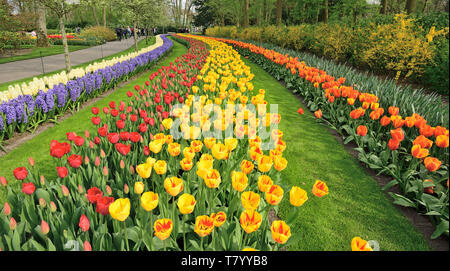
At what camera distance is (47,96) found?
4895 millimetres

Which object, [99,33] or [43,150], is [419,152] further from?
[99,33]

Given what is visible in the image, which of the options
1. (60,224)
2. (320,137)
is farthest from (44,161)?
(320,137)

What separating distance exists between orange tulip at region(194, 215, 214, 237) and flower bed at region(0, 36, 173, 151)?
4.24 m

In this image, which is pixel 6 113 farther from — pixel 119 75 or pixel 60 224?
pixel 119 75

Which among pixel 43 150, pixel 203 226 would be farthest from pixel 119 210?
pixel 43 150

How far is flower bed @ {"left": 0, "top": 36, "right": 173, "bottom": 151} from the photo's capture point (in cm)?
425

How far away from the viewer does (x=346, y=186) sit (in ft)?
11.2

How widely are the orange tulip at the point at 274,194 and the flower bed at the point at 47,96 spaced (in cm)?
445

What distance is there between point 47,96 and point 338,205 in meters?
5.31

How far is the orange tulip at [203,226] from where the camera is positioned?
139cm

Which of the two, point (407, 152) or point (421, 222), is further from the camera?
point (407, 152)

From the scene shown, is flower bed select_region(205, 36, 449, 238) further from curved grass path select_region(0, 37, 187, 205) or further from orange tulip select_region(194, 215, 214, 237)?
curved grass path select_region(0, 37, 187, 205)

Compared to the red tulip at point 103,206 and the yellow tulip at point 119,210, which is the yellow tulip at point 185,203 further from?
the red tulip at point 103,206

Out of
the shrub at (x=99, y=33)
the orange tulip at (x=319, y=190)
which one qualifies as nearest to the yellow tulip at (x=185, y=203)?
the orange tulip at (x=319, y=190)
